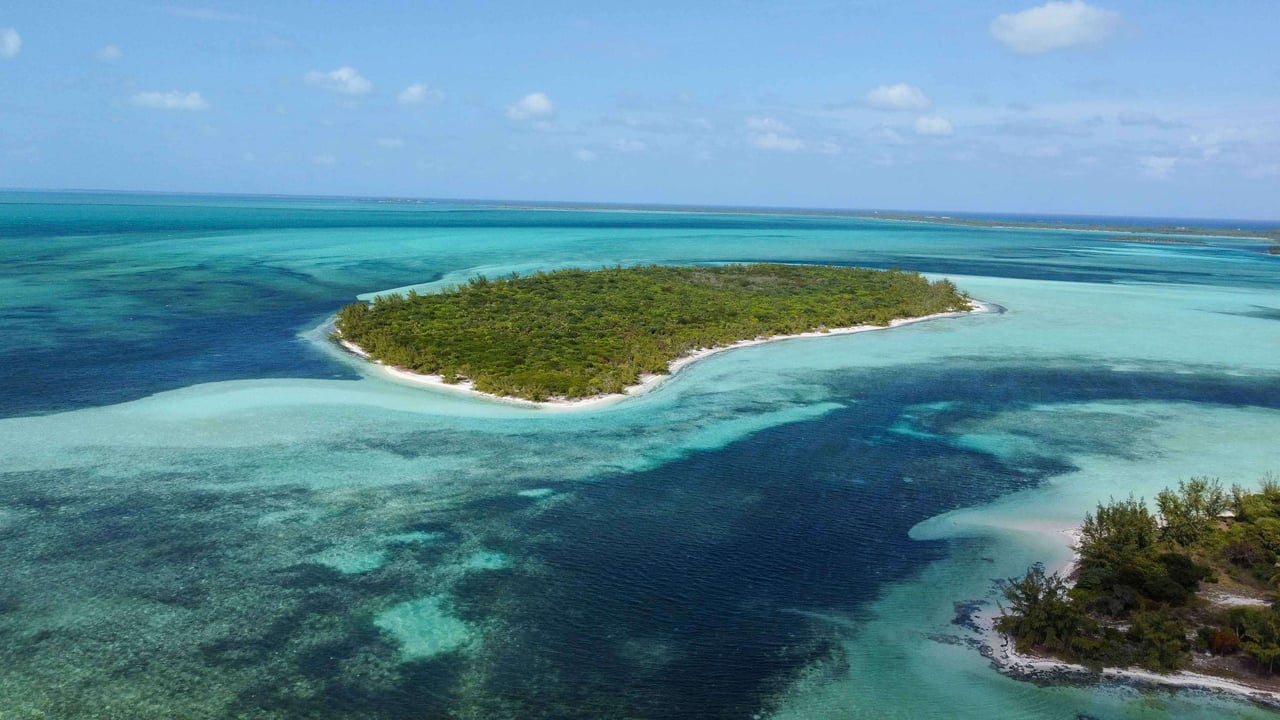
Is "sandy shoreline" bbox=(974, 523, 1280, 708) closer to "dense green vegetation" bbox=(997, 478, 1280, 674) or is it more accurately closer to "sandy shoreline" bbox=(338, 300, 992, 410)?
"dense green vegetation" bbox=(997, 478, 1280, 674)

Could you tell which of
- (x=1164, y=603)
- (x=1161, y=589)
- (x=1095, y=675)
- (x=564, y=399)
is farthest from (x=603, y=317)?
(x=1095, y=675)

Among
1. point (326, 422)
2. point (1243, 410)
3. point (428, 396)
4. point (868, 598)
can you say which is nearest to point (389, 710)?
point (868, 598)

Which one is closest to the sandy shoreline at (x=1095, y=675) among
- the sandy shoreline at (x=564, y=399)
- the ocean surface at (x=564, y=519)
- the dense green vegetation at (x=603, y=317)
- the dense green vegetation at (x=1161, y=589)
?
the dense green vegetation at (x=1161, y=589)

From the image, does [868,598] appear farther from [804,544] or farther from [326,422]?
[326,422]

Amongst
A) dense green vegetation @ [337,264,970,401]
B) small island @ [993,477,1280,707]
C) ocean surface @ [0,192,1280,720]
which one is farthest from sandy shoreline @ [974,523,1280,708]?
dense green vegetation @ [337,264,970,401]

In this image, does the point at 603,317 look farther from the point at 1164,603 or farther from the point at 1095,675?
the point at 1095,675
